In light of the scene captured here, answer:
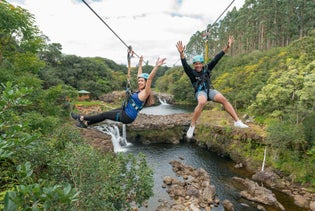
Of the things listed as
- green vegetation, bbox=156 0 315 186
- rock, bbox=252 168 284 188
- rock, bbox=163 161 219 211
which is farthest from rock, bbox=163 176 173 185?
green vegetation, bbox=156 0 315 186

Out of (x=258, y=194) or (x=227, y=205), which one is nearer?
(x=227, y=205)

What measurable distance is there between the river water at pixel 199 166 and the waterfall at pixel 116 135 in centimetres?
34

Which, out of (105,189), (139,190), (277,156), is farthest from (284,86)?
(105,189)

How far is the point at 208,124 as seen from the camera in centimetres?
2350

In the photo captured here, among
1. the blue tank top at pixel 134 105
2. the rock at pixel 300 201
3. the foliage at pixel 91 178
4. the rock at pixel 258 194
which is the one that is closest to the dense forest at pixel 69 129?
the foliage at pixel 91 178

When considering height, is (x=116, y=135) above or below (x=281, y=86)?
below

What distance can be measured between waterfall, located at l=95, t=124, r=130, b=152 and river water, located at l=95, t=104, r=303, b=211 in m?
0.34

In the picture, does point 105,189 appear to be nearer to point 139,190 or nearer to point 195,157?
point 139,190

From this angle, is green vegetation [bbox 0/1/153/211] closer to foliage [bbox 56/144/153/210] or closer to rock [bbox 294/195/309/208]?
foliage [bbox 56/144/153/210]

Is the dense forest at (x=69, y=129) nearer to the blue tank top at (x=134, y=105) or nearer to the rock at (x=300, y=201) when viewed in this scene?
the rock at (x=300, y=201)

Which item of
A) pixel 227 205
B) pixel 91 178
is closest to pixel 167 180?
pixel 227 205

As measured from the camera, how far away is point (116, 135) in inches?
1011

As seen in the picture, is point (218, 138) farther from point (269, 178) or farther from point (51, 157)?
point (51, 157)

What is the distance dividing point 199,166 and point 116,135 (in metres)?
10.8
